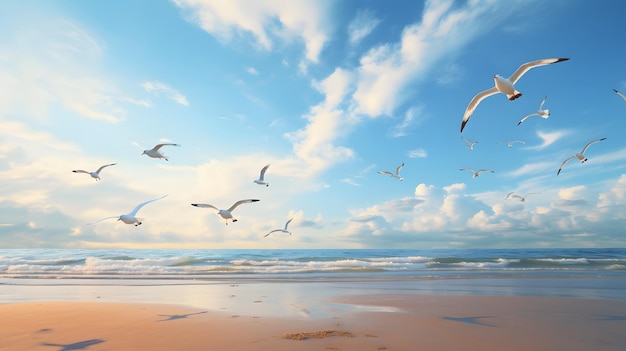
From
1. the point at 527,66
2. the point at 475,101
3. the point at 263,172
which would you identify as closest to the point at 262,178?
the point at 263,172

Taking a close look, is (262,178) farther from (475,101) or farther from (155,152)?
(475,101)

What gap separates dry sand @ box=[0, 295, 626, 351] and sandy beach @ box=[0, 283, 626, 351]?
0.02 m

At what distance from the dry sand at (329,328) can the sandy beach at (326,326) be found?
17 mm

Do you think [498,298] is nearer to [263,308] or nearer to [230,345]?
[263,308]

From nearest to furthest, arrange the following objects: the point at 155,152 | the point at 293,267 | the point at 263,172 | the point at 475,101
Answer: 1. the point at 475,101
2. the point at 155,152
3. the point at 263,172
4. the point at 293,267

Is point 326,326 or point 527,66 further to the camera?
point 527,66

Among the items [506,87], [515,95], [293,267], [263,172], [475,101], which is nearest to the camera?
[506,87]

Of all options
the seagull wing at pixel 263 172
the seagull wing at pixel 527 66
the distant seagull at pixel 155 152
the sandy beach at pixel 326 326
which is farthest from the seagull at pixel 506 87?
the distant seagull at pixel 155 152

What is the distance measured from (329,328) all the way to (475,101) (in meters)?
10.0

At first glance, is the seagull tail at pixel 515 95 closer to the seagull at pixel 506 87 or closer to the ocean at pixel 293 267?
the seagull at pixel 506 87

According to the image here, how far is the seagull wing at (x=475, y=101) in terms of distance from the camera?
13102mm

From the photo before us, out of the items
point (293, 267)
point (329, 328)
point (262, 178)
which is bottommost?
point (329, 328)

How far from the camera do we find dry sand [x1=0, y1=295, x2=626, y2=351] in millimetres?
6070

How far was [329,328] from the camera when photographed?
22.9 ft
